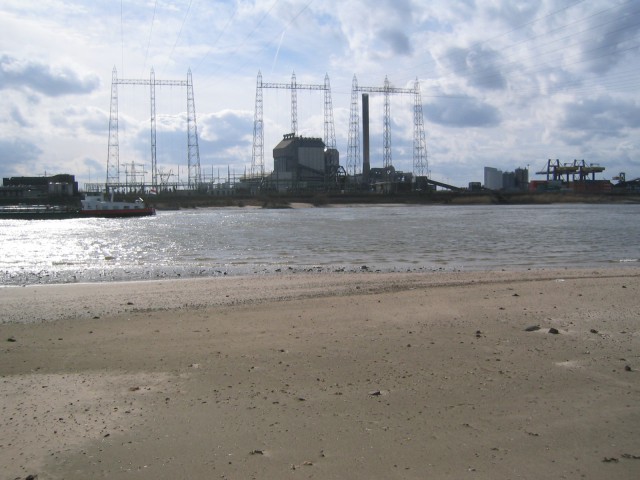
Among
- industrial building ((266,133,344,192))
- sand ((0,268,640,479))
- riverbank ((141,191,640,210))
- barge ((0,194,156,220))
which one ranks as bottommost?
sand ((0,268,640,479))

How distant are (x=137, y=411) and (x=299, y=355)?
2724 millimetres

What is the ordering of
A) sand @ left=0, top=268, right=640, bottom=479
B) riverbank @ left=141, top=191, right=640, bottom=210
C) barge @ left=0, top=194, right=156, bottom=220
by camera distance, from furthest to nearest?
riverbank @ left=141, top=191, right=640, bottom=210, barge @ left=0, top=194, right=156, bottom=220, sand @ left=0, top=268, right=640, bottom=479

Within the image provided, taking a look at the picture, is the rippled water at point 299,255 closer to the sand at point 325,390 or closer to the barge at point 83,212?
the sand at point 325,390

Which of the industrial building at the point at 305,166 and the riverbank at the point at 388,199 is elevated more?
the industrial building at the point at 305,166

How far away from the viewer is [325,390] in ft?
22.7

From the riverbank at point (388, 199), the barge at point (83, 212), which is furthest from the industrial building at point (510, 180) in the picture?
the barge at point (83, 212)

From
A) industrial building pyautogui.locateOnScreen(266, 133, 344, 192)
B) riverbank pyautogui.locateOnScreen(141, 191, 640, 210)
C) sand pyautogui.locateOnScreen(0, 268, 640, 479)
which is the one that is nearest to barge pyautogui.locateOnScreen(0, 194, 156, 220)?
riverbank pyautogui.locateOnScreen(141, 191, 640, 210)

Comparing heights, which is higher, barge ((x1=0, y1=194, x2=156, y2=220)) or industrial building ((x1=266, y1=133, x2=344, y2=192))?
industrial building ((x1=266, y1=133, x2=344, y2=192))

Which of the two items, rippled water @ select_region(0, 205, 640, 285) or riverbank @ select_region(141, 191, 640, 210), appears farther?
riverbank @ select_region(141, 191, 640, 210)

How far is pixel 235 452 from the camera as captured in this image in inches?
211

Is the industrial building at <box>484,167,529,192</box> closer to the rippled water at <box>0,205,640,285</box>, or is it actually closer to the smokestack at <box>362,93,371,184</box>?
the smokestack at <box>362,93,371,184</box>

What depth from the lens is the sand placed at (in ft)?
17.0

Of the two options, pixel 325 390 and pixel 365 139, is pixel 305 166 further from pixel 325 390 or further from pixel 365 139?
pixel 325 390

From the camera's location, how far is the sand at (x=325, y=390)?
17.0ft
